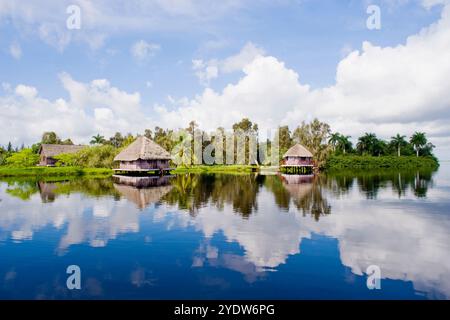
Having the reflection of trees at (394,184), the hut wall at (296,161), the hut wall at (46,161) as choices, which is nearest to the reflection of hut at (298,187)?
the reflection of trees at (394,184)

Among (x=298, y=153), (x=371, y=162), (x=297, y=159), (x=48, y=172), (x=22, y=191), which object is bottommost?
(x=22, y=191)

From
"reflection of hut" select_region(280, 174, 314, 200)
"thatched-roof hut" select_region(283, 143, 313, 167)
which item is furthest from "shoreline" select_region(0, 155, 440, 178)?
"reflection of hut" select_region(280, 174, 314, 200)

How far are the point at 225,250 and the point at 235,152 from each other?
181ft

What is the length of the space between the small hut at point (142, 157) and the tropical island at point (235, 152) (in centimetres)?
292

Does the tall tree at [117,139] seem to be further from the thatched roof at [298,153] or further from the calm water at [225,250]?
the calm water at [225,250]

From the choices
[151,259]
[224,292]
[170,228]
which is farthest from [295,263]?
[170,228]

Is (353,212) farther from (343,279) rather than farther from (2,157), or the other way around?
(2,157)

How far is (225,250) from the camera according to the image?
35.6ft

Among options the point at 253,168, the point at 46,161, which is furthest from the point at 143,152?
the point at 46,161

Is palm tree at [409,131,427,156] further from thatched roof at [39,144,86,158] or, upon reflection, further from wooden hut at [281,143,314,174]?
thatched roof at [39,144,86,158]

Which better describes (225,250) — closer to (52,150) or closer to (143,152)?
(143,152)

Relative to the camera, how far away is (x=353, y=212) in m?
17.2

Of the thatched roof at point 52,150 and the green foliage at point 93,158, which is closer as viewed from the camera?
the green foliage at point 93,158

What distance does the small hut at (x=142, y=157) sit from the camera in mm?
47062
